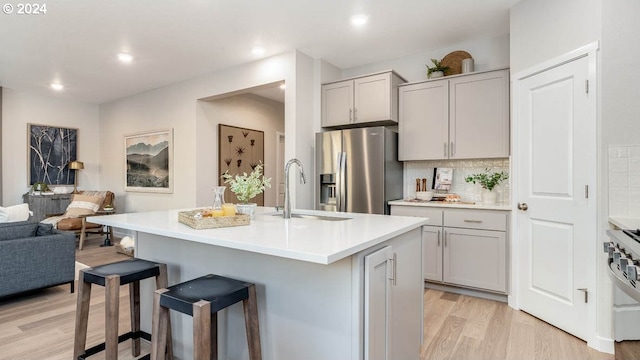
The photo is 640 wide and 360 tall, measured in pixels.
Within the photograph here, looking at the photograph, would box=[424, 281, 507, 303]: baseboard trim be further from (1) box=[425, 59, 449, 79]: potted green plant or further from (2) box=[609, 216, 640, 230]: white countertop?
(1) box=[425, 59, 449, 79]: potted green plant

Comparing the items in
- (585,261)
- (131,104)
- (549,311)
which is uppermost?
(131,104)

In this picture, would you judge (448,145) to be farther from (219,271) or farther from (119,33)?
(119,33)

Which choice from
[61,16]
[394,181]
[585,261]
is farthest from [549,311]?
[61,16]

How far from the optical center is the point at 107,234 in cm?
550

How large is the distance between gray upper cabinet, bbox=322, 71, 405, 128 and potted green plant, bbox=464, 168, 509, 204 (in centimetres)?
108

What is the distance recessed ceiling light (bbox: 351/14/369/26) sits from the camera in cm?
309

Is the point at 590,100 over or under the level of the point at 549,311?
over

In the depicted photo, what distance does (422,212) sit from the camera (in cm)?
343

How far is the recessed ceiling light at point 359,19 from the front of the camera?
3.09m

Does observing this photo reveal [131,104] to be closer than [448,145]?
No

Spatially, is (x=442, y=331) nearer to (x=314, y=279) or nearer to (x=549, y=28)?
(x=314, y=279)

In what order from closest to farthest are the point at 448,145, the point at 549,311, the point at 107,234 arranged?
the point at 549,311, the point at 448,145, the point at 107,234

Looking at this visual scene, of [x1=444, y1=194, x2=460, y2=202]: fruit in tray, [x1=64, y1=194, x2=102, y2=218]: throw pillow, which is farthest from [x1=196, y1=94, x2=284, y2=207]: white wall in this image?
[x1=444, y1=194, x2=460, y2=202]: fruit in tray

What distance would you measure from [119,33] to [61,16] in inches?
18.5
